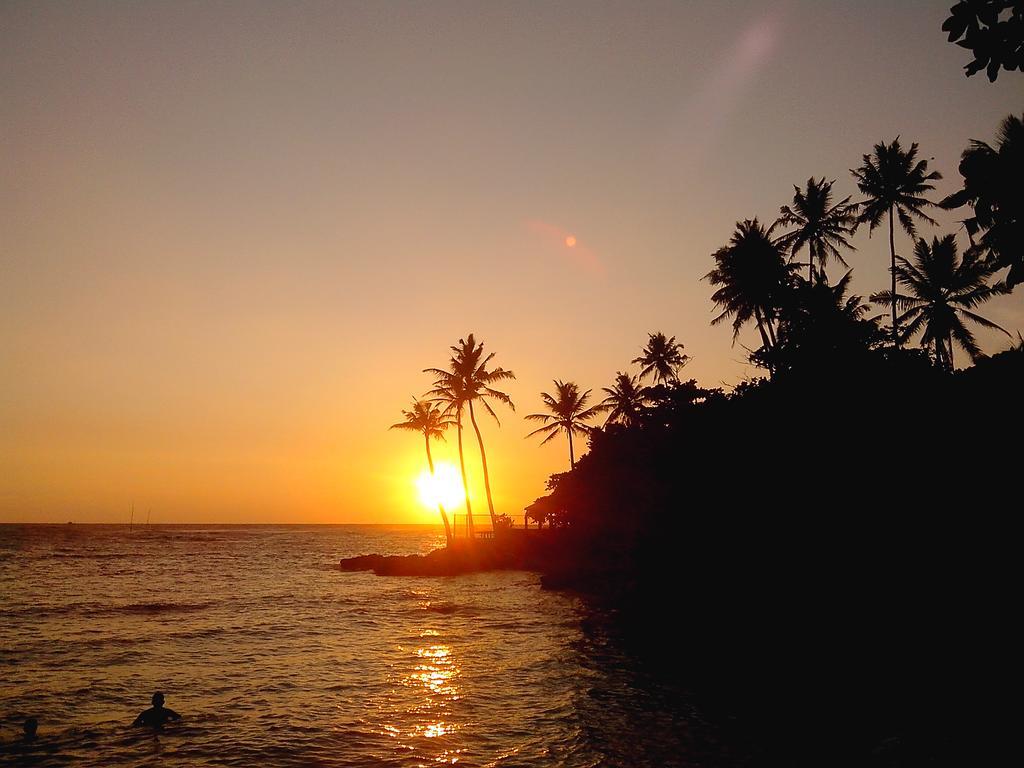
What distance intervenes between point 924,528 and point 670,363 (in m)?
39.8

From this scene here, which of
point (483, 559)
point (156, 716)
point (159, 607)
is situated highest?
point (156, 716)

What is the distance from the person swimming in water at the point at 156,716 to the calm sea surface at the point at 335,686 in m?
0.31

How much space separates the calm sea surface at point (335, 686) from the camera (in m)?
10.5

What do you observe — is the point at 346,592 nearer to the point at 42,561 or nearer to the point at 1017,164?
the point at 1017,164

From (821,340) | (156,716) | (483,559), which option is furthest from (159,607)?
(821,340)

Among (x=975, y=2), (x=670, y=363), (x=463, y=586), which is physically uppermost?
(x=670, y=363)

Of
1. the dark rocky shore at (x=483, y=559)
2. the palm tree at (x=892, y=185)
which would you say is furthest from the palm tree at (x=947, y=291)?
the dark rocky shore at (x=483, y=559)

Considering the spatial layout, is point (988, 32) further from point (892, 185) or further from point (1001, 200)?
point (892, 185)

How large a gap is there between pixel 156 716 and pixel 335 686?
13.2 ft

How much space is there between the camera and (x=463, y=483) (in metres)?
55.1

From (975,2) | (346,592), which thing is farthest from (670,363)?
(975,2)

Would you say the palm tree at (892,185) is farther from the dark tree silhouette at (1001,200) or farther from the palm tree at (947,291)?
the dark tree silhouette at (1001,200)

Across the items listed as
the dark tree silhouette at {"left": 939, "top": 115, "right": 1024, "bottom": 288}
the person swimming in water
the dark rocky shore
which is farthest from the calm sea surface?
the dark rocky shore

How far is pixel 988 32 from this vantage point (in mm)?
3984
